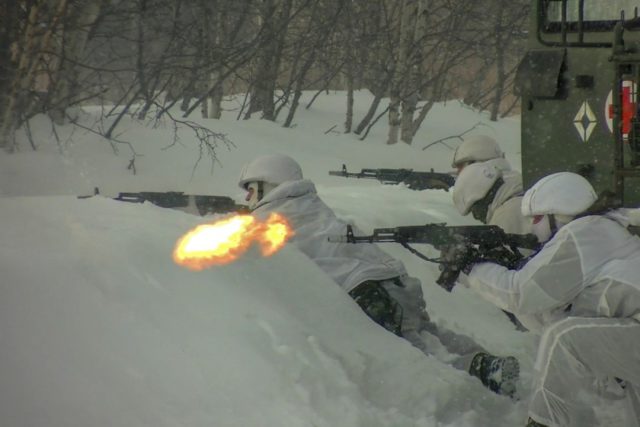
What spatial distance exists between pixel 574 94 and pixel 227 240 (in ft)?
9.05

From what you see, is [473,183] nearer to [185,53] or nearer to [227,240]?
[227,240]

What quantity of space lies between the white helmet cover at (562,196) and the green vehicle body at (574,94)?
1.47 meters

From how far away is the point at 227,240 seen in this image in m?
4.59

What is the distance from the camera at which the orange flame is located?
4.29 m

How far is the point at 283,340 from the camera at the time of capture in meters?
3.96

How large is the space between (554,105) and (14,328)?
418 cm

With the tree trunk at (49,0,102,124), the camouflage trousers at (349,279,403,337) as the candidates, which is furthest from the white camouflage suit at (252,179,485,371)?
the tree trunk at (49,0,102,124)

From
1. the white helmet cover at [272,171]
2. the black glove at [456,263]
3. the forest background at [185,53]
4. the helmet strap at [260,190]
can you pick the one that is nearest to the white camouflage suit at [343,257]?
the white helmet cover at [272,171]

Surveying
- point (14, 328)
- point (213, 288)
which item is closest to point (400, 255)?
point (213, 288)

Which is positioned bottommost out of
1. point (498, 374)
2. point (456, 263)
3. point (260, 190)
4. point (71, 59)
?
point (498, 374)

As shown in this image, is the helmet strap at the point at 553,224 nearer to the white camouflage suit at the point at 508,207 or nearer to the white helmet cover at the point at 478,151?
the white camouflage suit at the point at 508,207

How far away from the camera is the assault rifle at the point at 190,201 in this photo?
6766 millimetres

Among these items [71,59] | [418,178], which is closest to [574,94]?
[418,178]

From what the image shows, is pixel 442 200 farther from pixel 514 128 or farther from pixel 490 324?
pixel 514 128
